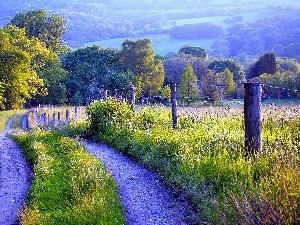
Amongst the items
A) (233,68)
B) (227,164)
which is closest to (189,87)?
(233,68)

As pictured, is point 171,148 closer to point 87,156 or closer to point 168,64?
point 87,156

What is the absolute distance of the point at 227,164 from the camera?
8086 millimetres

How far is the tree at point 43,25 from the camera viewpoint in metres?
56.8

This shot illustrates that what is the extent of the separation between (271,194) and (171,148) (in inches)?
192

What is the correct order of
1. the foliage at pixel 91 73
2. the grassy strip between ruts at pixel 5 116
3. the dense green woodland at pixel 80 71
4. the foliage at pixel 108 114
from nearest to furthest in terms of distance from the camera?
1. the foliage at pixel 108 114
2. the grassy strip between ruts at pixel 5 116
3. the dense green woodland at pixel 80 71
4. the foliage at pixel 91 73

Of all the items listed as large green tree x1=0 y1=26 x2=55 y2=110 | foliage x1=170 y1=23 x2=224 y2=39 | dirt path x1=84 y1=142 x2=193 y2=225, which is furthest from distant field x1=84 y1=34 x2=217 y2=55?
dirt path x1=84 y1=142 x2=193 y2=225

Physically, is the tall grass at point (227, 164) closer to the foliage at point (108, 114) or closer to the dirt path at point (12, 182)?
the foliage at point (108, 114)

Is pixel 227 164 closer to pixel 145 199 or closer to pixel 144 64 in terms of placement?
pixel 145 199

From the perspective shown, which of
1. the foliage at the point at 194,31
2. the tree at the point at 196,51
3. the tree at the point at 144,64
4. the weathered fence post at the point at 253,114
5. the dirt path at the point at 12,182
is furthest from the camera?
the foliage at the point at 194,31

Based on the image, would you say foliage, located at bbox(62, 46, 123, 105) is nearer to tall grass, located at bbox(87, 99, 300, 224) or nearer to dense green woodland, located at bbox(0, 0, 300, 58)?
tall grass, located at bbox(87, 99, 300, 224)

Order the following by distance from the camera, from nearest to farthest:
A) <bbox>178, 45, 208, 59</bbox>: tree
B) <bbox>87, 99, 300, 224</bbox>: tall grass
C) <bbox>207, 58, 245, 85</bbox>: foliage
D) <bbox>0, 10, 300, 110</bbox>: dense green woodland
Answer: <bbox>87, 99, 300, 224</bbox>: tall grass → <bbox>0, 10, 300, 110</bbox>: dense green woodland → <bbox>207, 58, 245, 85</bbox>: foliage → <bbox>178, 45, 208, 59</bbox>: tree

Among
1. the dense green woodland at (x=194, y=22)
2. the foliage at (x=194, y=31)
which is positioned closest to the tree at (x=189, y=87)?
the dense green woodland at (x=194, y=22)

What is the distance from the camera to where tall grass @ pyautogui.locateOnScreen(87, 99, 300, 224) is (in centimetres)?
532

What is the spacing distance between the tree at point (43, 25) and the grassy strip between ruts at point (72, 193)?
4640cm
